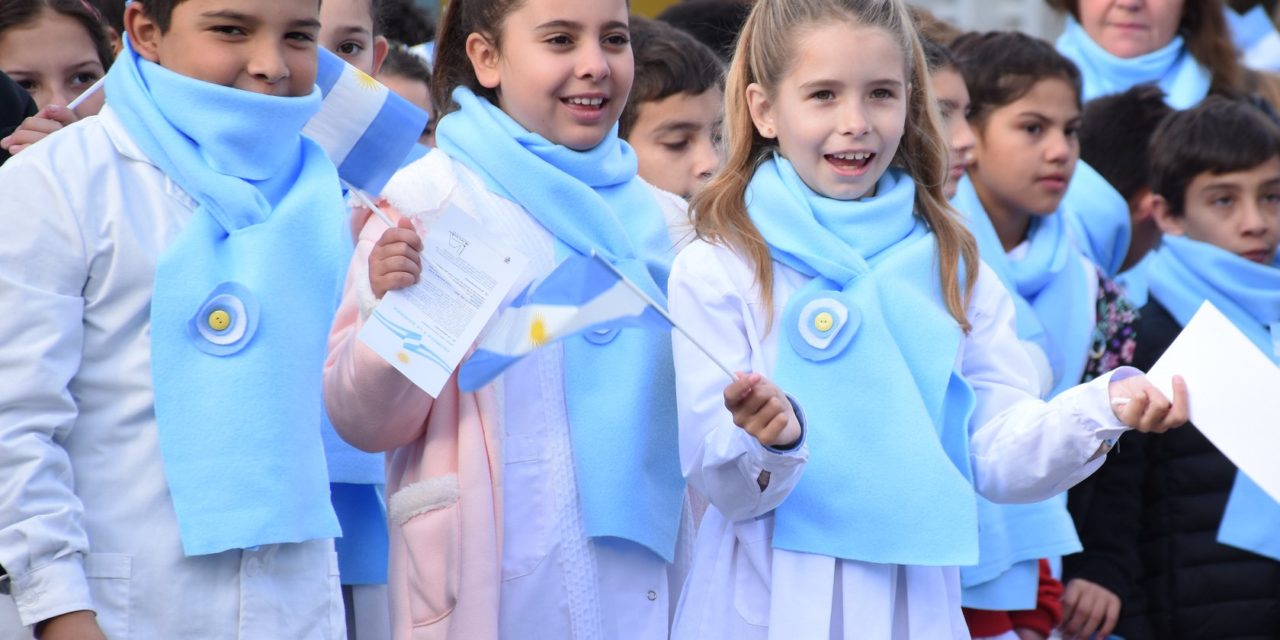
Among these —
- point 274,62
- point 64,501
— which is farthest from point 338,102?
point 64,501

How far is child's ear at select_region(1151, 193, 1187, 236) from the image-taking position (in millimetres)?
5406

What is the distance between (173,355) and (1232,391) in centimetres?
180

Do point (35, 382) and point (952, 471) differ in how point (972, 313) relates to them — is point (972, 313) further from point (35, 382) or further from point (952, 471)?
point (35, 382)

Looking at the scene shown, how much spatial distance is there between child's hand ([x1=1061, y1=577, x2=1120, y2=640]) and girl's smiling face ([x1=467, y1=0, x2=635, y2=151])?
6.20 feet

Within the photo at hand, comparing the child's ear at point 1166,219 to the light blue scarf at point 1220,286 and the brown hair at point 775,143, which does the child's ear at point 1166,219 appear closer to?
the light blue scarf at point 1220,286

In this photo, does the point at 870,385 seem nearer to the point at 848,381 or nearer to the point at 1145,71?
the point at 848,381

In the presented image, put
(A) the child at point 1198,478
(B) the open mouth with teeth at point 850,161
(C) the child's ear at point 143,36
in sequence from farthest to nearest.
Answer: (A) the child at point 1198,478 → (B) the open mouth with teeth at point 850,161 → (C) the child's ear at point 143,36

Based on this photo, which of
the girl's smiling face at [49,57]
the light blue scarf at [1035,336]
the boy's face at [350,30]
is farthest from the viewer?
the boy's face at [350,30]

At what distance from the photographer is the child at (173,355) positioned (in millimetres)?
2633

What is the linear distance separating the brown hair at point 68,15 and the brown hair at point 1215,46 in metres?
4.23

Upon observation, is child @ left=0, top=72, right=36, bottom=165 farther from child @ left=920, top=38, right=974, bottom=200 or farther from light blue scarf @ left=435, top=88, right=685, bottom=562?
child @ left=920, top=38, right=974, bottom=200

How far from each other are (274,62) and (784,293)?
3.55 feet

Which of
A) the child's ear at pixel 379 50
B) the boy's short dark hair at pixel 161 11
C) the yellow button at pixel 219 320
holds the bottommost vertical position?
the yellow button at pixel 219 320

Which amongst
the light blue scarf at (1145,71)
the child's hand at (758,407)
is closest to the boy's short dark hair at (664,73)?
the child's hand at (758,407)
